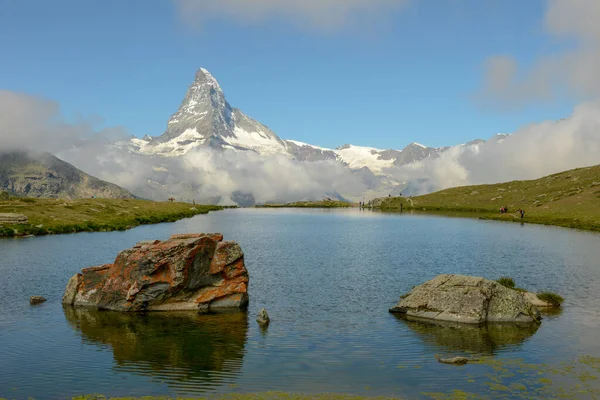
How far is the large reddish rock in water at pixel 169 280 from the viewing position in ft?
141

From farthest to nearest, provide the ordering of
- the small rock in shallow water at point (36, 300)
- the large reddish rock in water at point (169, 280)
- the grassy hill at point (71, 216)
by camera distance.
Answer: the grassy hill at point (71, 216) < the small rock in shallow water at point (36, 300) < the large reddish rock in water at point (169, 280)

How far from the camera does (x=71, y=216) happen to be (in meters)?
132

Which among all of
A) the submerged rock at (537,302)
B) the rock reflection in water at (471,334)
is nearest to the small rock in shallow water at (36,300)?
the rock reflection in water at (471,334)

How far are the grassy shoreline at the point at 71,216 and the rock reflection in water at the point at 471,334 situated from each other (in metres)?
96.3

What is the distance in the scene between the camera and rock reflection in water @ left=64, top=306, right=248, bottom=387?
28.7 metres

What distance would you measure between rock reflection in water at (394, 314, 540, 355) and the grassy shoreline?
9634 centimetres

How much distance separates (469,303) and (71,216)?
119 m

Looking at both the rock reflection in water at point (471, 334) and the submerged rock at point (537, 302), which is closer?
the rock reflection in water at point (471, 334)

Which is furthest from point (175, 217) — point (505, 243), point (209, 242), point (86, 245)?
point (209, 242)

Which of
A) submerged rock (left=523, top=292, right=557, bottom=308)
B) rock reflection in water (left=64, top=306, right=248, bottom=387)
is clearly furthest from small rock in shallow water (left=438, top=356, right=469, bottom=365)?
submerged rock (left=523, top=292, right=557, bottom=308)

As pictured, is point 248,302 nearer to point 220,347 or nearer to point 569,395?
point 220,347

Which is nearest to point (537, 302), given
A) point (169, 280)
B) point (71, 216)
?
point (169, 280)

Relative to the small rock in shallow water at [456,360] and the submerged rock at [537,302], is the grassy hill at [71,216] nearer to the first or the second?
the submerged rock at [537,302]

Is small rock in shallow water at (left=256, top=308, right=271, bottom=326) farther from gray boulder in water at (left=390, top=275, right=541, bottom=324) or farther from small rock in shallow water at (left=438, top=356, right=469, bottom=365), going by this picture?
small rock in shallow water at (left=438, top=356, right=469, bottom=365)
